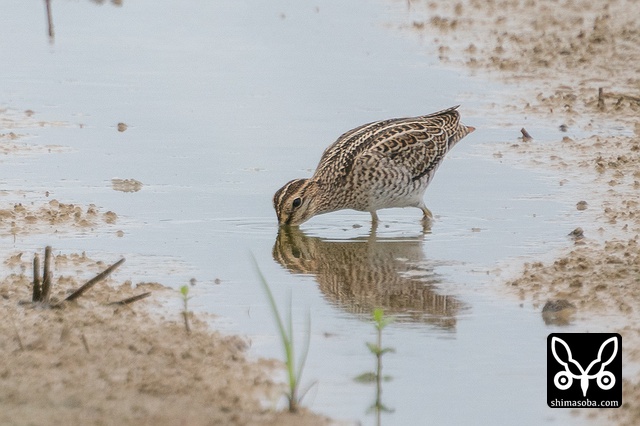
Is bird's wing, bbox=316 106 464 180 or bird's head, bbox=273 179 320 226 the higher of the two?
bird's wing, bbox=316 106 464 180

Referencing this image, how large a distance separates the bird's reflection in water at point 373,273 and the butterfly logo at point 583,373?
752 millimetres

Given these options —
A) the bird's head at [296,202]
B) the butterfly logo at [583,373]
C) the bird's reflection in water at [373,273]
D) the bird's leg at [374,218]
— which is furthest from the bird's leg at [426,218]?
the butterfly logo at [583,373]

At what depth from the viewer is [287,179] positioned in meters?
11.1

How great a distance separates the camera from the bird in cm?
1009

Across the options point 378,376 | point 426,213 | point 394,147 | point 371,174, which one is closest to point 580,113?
point 394,147

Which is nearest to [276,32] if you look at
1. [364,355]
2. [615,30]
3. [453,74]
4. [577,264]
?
[453,74]

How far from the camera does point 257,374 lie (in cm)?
671

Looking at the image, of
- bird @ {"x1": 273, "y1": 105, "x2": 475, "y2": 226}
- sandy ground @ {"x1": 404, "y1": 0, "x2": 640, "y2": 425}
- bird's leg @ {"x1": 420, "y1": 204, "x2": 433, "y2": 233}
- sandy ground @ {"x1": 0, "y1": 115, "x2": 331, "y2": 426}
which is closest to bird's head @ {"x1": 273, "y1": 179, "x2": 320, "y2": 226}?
bird @ {"x1": 273, "y1": 105, "x2": 475, "y2": 226}

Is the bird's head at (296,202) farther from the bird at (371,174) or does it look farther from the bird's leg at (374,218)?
the bird's leg at (374,218)

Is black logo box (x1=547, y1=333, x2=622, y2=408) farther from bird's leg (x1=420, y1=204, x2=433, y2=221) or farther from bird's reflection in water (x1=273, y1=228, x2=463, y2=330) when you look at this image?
bird's leg (x1=420, y1=204, x2=433, y2=221)

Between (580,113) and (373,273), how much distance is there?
5.23m

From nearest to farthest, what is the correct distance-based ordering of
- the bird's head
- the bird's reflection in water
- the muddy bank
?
1. the muddy bank
2. the bird's reflection in water
3. the bird's head

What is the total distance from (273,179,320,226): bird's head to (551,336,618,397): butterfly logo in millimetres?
3250

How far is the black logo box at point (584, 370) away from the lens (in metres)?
6.45
